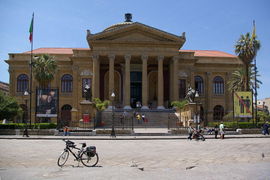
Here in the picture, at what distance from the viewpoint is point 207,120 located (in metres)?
54.4

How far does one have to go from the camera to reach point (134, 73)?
5297 cm

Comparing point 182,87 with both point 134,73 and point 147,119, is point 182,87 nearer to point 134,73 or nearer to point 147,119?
point 134,73

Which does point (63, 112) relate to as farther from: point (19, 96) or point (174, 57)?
point (174, 57)

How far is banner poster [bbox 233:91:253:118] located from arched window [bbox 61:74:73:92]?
28.9m

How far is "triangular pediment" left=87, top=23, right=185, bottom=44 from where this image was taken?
154 ft

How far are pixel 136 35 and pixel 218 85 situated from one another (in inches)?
720

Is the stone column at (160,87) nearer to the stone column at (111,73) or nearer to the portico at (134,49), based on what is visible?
the portico at (134,49)

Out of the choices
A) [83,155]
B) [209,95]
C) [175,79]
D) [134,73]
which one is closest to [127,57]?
[134,73]

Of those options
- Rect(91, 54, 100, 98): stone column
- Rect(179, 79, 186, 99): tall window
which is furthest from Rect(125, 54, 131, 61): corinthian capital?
Rect(179, 79, 186, 99): tall window

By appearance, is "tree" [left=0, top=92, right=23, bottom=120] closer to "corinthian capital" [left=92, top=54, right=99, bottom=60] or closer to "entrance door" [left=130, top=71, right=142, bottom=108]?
"corinthian capital" [left=92, top=54, right=99, bottom=60]

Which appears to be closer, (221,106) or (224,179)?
(224,179)

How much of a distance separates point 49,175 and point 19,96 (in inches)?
1838

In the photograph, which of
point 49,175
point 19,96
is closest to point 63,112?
point 19,96

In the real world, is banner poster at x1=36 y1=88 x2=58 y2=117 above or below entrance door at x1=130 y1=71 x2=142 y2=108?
below
